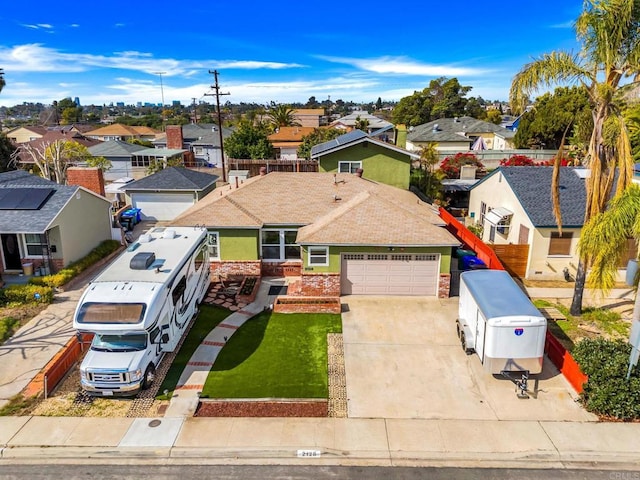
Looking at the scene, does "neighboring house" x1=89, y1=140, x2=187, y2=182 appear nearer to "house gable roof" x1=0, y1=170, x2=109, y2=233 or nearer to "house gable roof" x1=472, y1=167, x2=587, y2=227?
"house gable roof" x1=0, y1=170, x2=109, y2=233

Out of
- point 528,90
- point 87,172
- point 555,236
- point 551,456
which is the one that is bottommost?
point 551,456

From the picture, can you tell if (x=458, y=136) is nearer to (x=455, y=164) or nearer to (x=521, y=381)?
(x=455, y=164)

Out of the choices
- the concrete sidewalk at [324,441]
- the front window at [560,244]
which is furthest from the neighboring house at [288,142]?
the concrete sidewalk at [324,441]

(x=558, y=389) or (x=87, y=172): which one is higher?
(x=87, y=172)

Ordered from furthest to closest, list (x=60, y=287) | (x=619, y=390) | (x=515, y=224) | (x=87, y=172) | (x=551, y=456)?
(x=87, y=172), (x=515, y=224), (x=60, y=287), (x=619, y=390), (x=551, y=456)

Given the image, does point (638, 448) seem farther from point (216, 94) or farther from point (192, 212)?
point (216, 94)

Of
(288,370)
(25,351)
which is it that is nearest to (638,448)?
(288,370)
